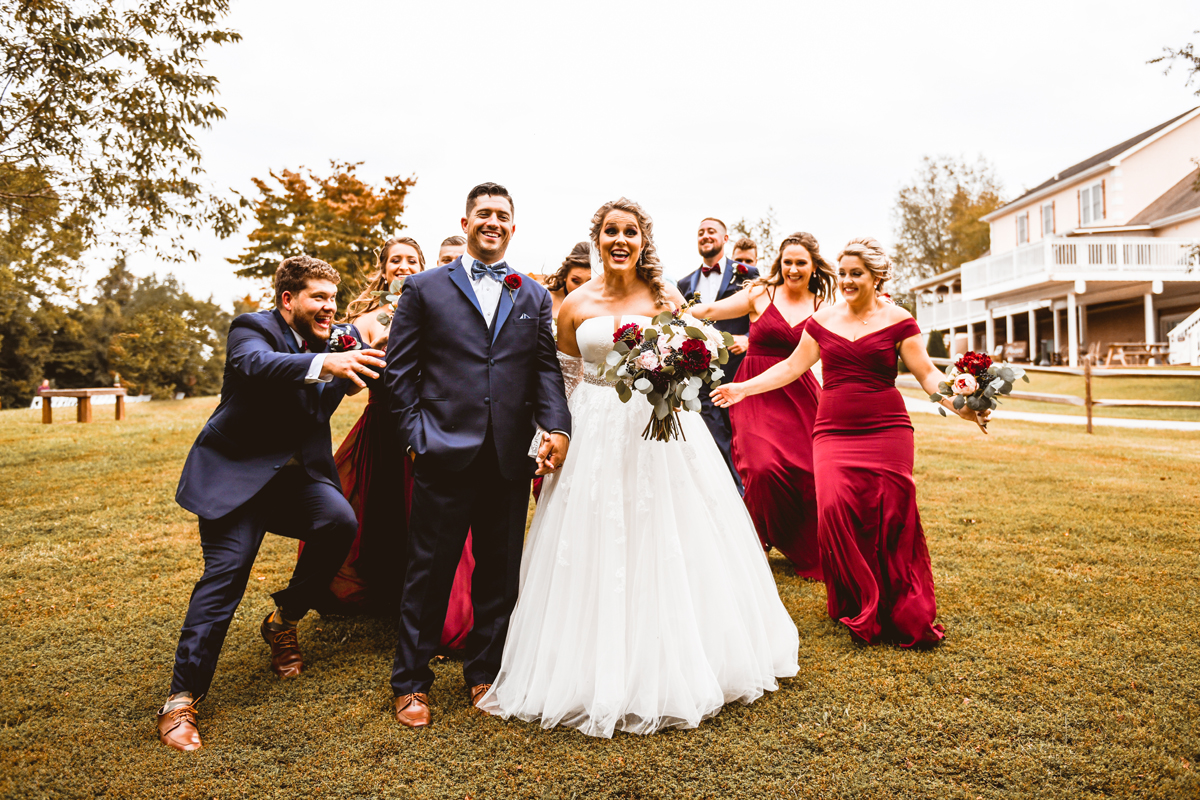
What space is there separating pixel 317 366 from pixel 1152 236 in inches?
1397

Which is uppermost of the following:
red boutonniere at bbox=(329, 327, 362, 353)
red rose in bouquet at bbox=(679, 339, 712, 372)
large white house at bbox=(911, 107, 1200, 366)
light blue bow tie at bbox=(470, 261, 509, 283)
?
large white house at bbox=(911, 107, 1200, 366)

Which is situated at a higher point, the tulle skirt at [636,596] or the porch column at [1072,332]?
the porch column at [1072,332]

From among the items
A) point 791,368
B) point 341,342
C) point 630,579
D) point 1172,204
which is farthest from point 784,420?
point 1172,204

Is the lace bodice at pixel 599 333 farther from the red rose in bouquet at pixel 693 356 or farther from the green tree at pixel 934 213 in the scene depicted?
the green tree at pixel 934 213

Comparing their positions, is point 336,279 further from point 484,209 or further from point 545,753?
point 545,753

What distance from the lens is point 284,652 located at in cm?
422

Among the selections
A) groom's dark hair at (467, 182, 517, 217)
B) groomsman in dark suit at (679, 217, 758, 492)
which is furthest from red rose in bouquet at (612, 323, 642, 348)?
groomsman in dark suit at (679, 217, 758, 492)

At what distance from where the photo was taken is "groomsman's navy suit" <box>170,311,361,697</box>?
11.8 feet

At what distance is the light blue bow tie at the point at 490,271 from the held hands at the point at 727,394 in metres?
1.37

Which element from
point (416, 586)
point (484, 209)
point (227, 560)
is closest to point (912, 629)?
point (416, 586)

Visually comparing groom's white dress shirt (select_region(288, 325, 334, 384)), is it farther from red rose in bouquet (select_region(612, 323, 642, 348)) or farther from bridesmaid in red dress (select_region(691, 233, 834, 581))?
bridesmaid in red dress (select_region(691, 233, 834, 581))

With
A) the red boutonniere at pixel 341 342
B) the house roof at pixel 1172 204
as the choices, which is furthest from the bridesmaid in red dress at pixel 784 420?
the house roof at pixel 1172 204

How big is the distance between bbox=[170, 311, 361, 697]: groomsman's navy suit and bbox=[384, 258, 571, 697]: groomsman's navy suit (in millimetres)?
485

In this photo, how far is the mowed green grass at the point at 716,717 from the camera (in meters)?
3.05
